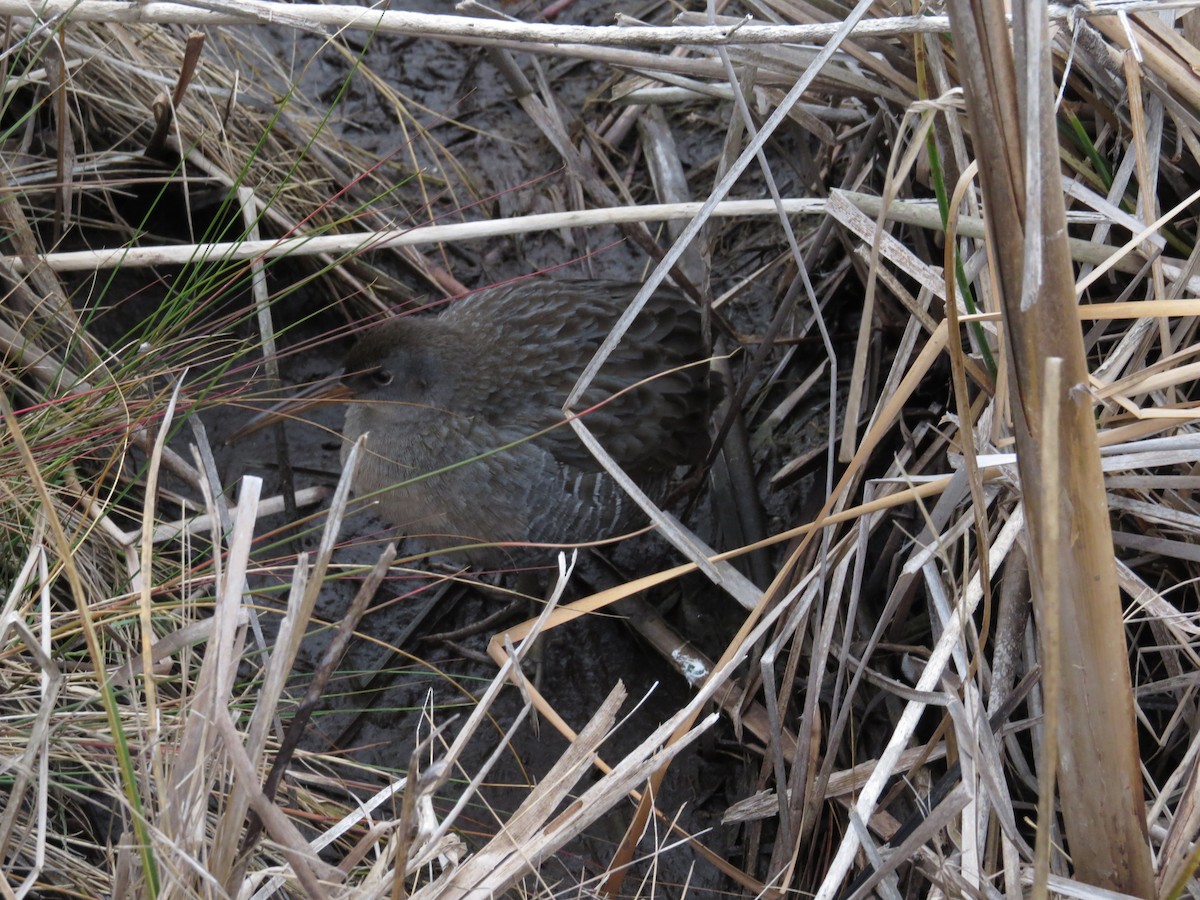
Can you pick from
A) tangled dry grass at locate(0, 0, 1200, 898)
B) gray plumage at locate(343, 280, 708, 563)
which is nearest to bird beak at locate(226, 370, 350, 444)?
→ gray plumage at locate(343, 280, 708, 563)

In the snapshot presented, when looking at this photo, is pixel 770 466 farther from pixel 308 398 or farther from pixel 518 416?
pixel 308 398

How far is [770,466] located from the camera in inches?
113

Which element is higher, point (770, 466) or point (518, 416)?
point (518, 416)

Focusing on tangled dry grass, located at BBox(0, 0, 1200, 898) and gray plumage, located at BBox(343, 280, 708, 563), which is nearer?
tangled dry grass, located at BBox(0, 0, 1200, 898)

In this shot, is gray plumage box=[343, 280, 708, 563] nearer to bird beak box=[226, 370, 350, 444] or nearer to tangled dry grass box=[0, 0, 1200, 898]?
bird beak box=[226, 370, 350, 444]

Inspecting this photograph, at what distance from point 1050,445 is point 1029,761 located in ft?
3.58

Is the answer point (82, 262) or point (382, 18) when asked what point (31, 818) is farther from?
point (382, 18)

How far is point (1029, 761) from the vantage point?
6.33ft

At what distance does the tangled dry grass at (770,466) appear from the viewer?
4.12ft

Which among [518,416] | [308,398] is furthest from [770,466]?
[308,398]

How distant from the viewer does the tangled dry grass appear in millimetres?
1256

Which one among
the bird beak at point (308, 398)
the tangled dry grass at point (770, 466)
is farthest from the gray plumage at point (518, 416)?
the tangled dry grass at point (770, 466)

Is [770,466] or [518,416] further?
[770,466]

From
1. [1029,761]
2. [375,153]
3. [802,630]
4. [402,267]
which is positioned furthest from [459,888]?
[375,153]
